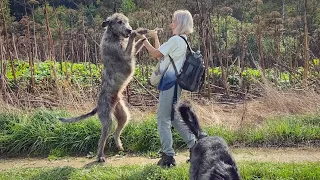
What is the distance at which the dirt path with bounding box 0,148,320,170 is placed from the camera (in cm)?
688

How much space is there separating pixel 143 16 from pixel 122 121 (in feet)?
15.4

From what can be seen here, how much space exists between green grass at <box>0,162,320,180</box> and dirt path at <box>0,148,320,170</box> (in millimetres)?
487

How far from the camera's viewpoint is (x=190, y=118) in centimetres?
444

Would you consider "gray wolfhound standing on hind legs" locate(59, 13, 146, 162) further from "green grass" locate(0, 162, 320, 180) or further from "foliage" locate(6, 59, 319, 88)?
"foliage" locate(6, 59, 319, 88)

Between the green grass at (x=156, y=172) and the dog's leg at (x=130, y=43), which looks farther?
the dog's leg at (x=130, y=43)

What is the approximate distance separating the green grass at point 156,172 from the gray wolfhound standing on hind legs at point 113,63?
0.84 m

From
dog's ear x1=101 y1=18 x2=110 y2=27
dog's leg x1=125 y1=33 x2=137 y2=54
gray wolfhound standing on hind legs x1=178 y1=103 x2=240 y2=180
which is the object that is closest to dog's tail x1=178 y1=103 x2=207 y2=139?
gray wolfhound standing on hind legs x1=178 y1=103 x2=240 y2=180

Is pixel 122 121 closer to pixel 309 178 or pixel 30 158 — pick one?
pixel 30 158

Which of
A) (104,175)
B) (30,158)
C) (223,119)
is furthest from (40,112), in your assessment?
(223,119)

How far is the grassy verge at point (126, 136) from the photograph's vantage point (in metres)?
7.62

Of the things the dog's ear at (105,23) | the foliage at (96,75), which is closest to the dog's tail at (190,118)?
the dog's ear at (105,23)

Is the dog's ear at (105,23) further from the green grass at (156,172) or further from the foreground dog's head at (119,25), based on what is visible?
the green grass at (156,172)

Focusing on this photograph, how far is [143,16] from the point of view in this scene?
37.4 feet

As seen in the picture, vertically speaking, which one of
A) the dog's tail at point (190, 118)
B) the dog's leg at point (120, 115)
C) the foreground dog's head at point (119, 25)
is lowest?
the dog's leg at point (120, 115)
